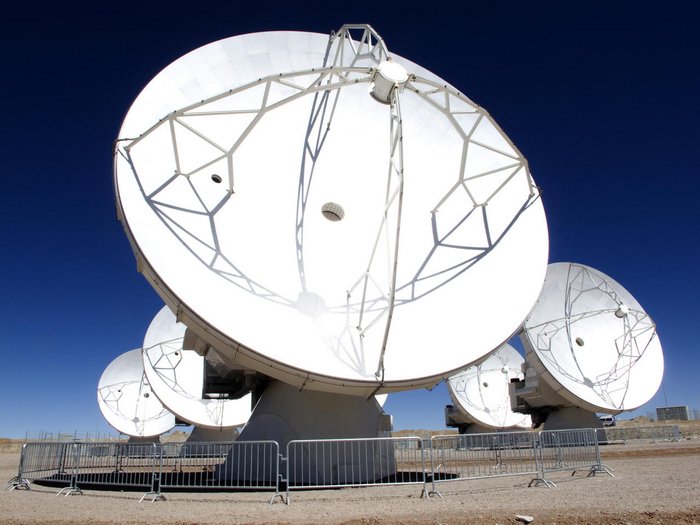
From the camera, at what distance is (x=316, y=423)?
51.3 feet

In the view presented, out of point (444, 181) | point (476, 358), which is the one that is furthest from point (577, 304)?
point (476, 358)

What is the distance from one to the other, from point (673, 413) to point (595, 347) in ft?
191

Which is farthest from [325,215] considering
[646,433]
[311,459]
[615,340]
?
[646,433]

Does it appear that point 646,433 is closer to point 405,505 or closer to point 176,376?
point 176,376

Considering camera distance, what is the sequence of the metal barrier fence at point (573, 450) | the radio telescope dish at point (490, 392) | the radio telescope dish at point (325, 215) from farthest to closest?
the radio telescope dish at point (490, 392) → the metal barrier fence at point (573, 450) → the radio telescope dish at point (325, 215)

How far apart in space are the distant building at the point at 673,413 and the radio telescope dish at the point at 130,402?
220ft

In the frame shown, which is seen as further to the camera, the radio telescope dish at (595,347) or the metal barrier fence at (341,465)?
the radio telescope dish at (595,347)

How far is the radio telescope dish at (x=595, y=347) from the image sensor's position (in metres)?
28.1

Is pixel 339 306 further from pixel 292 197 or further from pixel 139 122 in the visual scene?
pixel 139 122

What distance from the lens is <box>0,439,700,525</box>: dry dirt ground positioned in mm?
8703

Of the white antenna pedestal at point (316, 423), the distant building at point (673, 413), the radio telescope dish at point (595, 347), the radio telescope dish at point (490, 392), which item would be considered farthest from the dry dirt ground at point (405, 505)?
the distant building at point (673, 413)

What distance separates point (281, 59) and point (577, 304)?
2136 cm

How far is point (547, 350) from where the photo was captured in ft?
94.2

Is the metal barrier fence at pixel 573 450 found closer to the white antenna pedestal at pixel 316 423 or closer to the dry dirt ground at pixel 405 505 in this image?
the dry dirt ground at pixel 405 505
